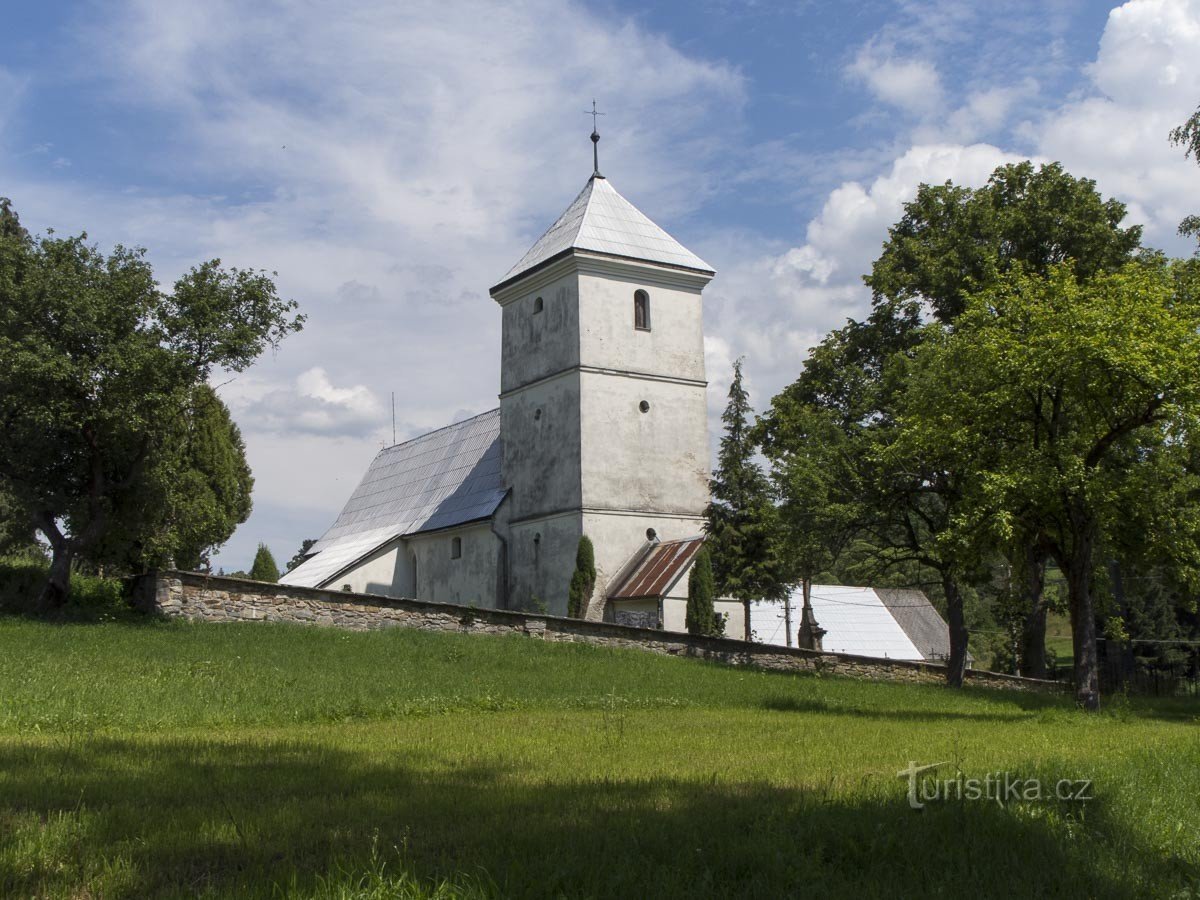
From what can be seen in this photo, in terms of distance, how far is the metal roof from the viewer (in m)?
44.8

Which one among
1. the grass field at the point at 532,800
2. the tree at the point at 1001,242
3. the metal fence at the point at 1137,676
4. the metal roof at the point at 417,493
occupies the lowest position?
the metal fence at the point at 1137,676

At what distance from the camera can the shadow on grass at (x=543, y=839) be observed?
4.95m

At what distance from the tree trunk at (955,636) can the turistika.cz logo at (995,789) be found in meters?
17.9

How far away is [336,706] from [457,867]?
10.4m

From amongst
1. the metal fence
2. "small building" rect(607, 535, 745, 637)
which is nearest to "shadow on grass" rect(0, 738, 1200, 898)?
the metal fence

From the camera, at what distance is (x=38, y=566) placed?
2738cm

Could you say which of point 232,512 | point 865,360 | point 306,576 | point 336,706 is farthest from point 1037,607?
point 306,576

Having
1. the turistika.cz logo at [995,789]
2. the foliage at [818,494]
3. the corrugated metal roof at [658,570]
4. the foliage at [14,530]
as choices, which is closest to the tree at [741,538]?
the corrugated metal roof at [658,570]

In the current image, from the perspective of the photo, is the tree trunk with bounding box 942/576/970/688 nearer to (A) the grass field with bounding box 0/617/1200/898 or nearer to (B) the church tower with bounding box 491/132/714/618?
(A) the grass field with bounding box 0/617/1200/898

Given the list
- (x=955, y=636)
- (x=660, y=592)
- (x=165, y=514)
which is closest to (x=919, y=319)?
(x=955, y=636)

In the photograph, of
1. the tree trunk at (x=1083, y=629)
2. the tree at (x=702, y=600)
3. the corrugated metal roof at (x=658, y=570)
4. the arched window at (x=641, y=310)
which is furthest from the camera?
the arched window at (x=641, y=310)

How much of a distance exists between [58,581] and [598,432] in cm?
1844

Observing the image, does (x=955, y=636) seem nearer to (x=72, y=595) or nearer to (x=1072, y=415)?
(x=1072, y=415)

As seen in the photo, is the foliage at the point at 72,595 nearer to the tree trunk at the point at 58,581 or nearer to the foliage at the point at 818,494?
the tree trunk at the point at 58,581
